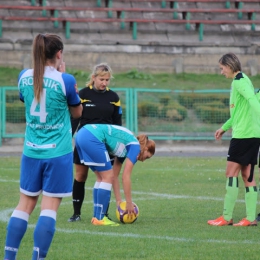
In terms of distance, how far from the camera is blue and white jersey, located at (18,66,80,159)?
20.6 feet

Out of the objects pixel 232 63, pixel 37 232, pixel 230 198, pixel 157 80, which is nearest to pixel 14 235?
pixel 37 232

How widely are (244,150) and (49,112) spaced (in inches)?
135

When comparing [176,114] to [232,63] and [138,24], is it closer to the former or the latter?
[138,24]

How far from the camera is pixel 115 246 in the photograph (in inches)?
297

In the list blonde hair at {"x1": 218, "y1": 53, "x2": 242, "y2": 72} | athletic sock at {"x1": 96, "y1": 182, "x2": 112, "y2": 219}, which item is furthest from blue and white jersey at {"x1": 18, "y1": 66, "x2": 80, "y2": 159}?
blonde hair at {"x1": 218, "y1": 53, "x2": 242, "y2": 72}

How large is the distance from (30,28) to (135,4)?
510 centimetres

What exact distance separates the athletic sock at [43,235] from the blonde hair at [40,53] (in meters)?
0.95

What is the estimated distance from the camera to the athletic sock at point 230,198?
9.12 meters

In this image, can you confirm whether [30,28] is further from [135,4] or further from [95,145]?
[95,145]

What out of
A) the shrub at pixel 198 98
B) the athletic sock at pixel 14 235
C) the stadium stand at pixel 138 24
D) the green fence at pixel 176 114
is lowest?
the green fence at pixel 176 114

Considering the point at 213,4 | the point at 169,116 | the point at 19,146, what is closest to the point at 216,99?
the point at 169,116

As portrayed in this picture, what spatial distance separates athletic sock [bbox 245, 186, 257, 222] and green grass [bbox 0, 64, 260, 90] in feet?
53.9

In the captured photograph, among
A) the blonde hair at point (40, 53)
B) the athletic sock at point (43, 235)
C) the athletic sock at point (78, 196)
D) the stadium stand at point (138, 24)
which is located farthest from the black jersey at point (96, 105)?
the stadium stand at point (138, 24)

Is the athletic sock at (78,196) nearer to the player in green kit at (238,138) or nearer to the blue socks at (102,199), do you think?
the blue socks at (102,199)
